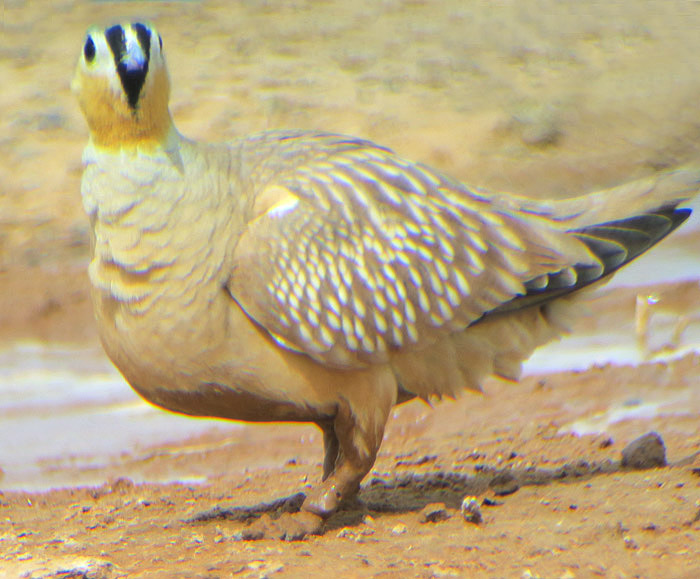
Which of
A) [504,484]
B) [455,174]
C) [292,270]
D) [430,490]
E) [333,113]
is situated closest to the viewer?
[292,270]

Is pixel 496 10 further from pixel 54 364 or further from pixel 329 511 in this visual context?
pixel 329 511

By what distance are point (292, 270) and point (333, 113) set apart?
6.96 m

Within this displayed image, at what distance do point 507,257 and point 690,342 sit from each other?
292 cm

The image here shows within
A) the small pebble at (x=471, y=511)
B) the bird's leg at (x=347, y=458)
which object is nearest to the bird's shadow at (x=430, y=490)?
the bird's leg at (x=347, y=458)

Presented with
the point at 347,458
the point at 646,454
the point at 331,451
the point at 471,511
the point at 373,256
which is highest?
the point at 373,256

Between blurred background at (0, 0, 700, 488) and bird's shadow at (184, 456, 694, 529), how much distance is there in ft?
6.75

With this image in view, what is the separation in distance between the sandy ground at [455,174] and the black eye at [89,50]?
18 cm

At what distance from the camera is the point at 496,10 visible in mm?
13914

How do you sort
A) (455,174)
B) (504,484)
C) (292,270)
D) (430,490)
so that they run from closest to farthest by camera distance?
1. (292,270)
2. (504,484)
3. (430,490)
4. (455,174)

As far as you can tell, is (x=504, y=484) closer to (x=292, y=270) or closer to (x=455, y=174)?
(x=292, y=270)

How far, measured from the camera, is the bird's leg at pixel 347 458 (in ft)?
15.3

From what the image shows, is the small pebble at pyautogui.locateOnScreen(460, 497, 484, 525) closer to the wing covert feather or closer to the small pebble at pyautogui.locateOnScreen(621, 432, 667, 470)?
the wing covert feather

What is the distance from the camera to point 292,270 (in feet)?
14.7

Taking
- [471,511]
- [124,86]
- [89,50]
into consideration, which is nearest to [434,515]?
[471,511]
